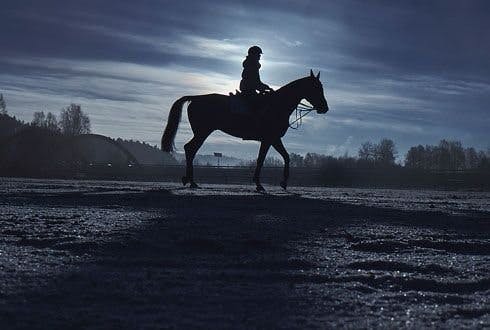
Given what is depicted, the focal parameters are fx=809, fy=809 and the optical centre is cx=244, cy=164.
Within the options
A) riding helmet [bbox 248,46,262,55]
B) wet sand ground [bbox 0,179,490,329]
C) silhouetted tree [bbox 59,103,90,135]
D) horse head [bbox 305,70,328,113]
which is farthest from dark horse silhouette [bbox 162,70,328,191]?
silhouetted tree [bbox 59,103,90,135]

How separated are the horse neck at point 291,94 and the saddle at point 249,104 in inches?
11.3

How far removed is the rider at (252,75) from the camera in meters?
16.2

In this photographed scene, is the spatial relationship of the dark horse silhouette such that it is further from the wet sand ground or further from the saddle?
the wet sand ground

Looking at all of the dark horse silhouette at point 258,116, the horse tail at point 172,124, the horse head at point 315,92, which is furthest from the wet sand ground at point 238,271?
the horse tail at point 172,124

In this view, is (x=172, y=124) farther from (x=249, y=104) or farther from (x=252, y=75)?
(x=252, y=75)

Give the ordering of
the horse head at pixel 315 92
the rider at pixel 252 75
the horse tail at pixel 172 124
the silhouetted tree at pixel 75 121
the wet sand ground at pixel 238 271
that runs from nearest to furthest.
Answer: the wet sand ground at pixel 238 271, the rider at pixel 252 75, the horse head at pixel 315 92, the horse tail at pixel 172 124, the silhouetted tree at pixel 75 121

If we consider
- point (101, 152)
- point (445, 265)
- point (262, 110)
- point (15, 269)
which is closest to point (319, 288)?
point (445, 265)

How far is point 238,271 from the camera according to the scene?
4688 mm

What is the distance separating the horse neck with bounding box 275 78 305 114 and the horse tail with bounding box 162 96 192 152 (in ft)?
7.34

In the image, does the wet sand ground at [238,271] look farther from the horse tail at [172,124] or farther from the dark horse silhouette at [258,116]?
the horse tail at [172,124]

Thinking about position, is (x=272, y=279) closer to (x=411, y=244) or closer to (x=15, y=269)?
(x=15, y=269)

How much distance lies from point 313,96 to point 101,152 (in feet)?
280

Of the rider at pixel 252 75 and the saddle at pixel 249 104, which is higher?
the rider at pixel 252 75

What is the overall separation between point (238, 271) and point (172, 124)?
1387 centimetres
